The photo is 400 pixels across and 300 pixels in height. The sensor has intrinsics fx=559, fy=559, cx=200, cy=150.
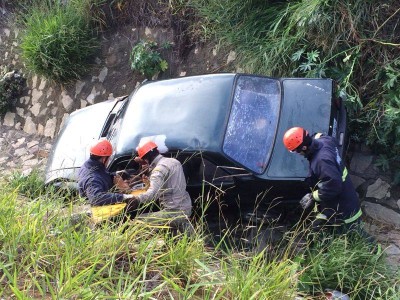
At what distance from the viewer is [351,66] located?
640cm

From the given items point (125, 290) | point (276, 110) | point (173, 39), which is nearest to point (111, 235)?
point (125, 290)

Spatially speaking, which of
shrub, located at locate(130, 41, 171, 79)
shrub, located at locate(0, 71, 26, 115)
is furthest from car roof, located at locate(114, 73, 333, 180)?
shrub, located at locate(0, 71, 26, 115)

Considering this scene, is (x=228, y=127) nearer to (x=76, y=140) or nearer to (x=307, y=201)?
(x=307, y=201)

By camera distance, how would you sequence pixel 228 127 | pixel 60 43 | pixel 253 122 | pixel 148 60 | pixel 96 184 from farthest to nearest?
pixel 60 43
pixel 148 60
pixel 253 122
pixel 228 127
pixel 96 184

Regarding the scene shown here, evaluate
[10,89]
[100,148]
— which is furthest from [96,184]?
[10,89]

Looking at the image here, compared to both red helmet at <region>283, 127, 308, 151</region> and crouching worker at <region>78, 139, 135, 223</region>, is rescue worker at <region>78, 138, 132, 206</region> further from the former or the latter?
red helmet at <region>283, 127, 308, 151</region>

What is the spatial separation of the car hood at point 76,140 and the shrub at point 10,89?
108 inches

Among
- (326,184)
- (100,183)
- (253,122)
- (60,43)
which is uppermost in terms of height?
(60,43)

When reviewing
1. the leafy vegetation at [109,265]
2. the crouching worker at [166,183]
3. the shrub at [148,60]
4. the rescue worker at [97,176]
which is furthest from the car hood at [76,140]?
the leafy vegetation at [109,265]

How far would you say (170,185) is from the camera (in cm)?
502

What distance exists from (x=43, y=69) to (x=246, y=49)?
3.36 meters

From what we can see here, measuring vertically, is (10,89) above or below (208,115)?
below

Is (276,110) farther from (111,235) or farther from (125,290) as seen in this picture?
(125,290)

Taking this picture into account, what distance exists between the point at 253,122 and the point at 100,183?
1.62 metres
